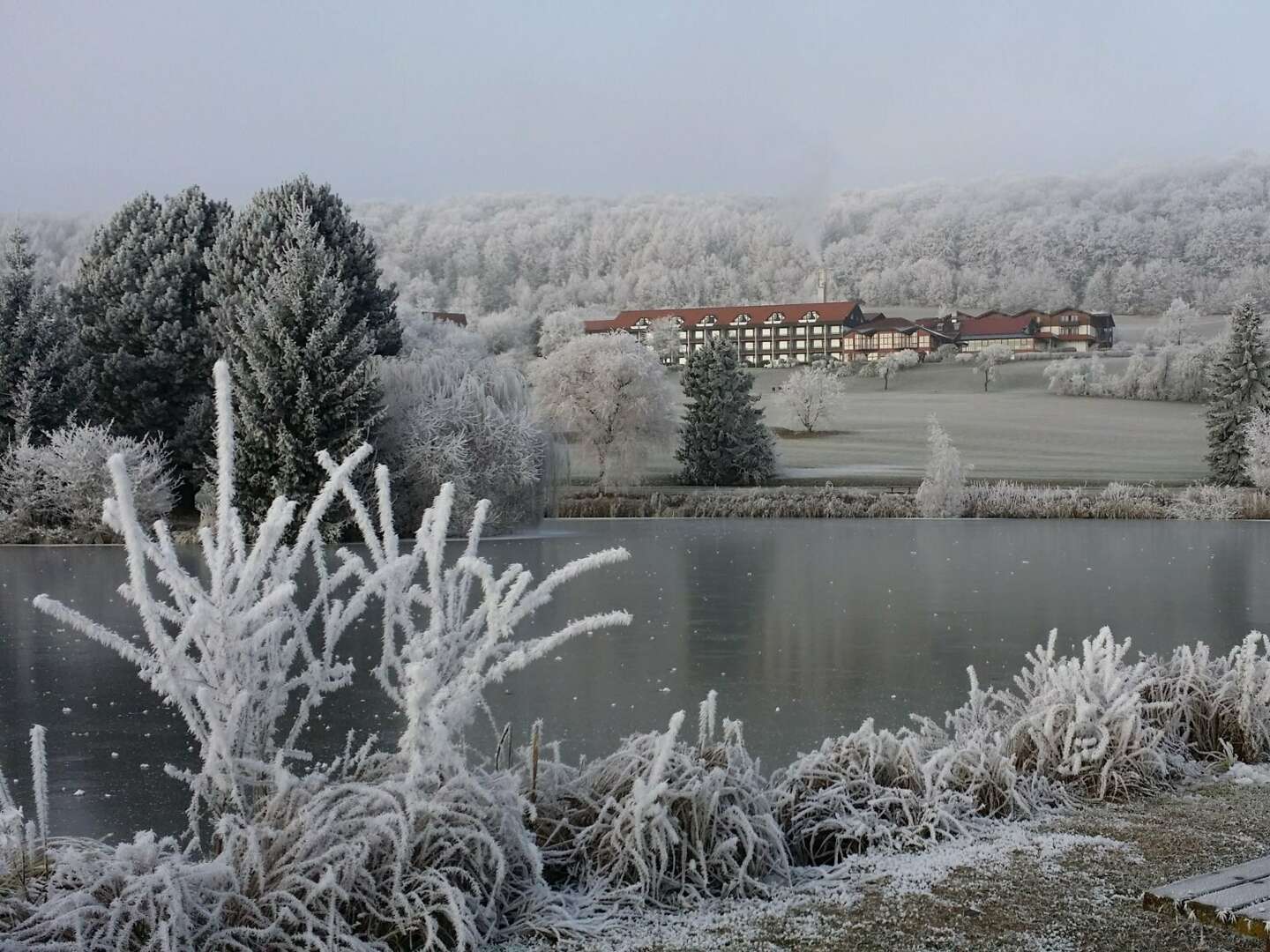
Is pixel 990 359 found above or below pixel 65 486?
above

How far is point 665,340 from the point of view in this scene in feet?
117

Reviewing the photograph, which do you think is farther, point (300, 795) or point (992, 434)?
point (992, 434)

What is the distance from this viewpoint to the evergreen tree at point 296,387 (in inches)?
807

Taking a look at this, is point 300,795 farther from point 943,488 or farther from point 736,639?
point 943,488

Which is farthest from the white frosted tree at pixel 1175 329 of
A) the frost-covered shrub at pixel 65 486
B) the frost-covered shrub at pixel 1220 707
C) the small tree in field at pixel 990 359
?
the frost-covered shrub at pixel 1220 707

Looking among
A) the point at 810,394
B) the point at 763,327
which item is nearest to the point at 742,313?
the point at 763,327

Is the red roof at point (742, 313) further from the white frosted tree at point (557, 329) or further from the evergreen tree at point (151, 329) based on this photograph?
the evergreen tree at point (151, 329)

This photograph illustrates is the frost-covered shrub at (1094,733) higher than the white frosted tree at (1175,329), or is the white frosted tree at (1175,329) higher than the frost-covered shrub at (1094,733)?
the white frosted tree at (1175,329)

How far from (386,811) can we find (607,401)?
26.6 m

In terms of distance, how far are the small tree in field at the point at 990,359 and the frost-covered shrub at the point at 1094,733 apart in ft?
101

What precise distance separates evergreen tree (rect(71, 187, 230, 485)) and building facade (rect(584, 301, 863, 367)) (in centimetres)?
1293

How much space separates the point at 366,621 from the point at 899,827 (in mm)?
6996

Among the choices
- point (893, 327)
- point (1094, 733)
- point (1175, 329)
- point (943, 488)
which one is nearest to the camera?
point (1094, 733)

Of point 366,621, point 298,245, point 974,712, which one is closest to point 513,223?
point 298,245
